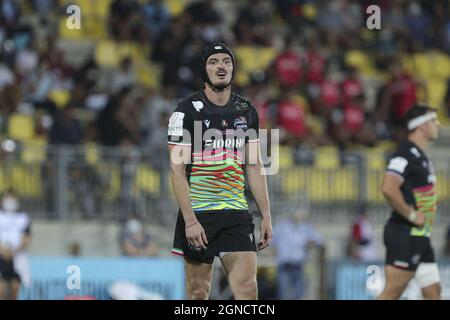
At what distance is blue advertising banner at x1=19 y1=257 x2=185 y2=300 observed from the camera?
15.7 meters

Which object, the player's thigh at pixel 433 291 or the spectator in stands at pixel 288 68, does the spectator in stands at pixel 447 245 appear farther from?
the player's thigh at pixel 433 291

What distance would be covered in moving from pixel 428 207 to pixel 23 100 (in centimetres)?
996

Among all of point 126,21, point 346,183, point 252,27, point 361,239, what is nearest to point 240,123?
point 361,239

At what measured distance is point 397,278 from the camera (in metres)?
11.3

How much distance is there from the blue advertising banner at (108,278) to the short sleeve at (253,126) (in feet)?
21.5

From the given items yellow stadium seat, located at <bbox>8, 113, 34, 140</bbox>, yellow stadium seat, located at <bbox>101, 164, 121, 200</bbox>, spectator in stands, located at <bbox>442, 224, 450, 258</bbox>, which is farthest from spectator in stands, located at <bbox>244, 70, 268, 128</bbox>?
yellow stadium seat, located at <bbox>8, 113, 34, 140</bbox>

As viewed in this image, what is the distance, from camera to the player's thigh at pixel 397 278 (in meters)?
11.3

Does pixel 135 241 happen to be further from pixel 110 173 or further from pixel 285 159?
pixel 285 159

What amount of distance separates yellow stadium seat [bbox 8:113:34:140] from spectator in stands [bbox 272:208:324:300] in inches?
162

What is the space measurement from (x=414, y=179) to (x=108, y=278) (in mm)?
5704

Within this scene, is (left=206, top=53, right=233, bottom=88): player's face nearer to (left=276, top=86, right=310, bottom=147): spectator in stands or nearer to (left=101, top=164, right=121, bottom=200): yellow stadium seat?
(left=101, top=164, right=121, bottom=200): yellow stadium seat

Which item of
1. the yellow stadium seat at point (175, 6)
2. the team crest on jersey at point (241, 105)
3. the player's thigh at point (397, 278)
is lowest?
the player's thigh at point (397, 278)

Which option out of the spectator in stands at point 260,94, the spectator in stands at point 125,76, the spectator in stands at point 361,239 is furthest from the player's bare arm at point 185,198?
the spectator in stands at point 125,76
